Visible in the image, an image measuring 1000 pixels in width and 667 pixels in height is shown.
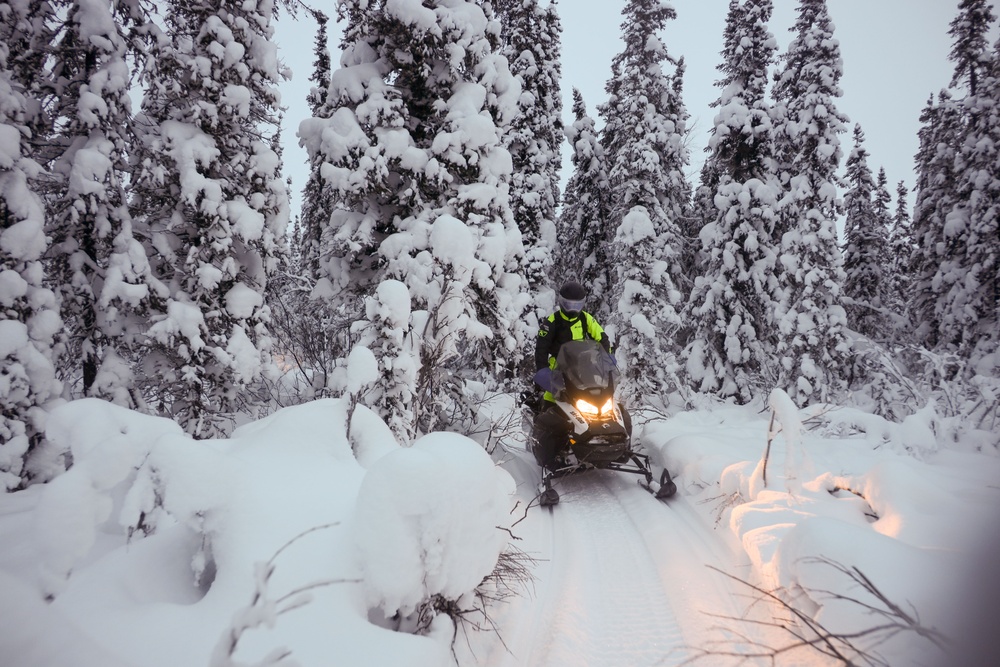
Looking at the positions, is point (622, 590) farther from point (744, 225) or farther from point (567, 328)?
point (744, 225)

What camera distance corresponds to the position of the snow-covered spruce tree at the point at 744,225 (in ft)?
42.6

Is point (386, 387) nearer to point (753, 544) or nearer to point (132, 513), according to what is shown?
point (132, 513)

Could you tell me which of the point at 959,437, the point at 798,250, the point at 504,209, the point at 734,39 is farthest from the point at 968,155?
the point at 504,209

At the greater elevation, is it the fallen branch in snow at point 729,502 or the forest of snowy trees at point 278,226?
the forest of snowy trees at point 278,226

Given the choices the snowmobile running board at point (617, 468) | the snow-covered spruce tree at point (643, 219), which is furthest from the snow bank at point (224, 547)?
the snow-covered spruce tree at point (643, 219)

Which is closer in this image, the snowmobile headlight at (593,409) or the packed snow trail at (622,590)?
the packed snow trail at (622,590)

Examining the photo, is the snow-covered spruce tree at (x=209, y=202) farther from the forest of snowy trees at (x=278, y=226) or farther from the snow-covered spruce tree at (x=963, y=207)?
the snow-covered spruce tree at (x=963, y=207)

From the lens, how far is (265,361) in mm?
8219

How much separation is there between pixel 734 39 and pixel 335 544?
1651 cm

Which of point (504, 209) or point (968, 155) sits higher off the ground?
point (968, 155)

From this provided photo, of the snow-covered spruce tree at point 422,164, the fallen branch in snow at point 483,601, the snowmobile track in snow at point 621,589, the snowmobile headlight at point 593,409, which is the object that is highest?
the snow-covered spruce tree at point 422,164

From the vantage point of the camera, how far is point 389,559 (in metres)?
2.29

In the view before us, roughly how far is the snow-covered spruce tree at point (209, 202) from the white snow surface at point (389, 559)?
3.79 m

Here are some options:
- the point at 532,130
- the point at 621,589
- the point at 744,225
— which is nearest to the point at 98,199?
the point at 621,589
